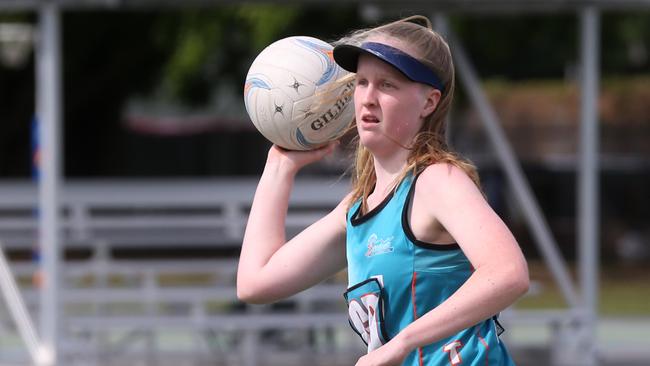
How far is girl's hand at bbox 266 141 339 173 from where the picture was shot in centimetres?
311

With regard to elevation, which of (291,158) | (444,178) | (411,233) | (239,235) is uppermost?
(239,235)

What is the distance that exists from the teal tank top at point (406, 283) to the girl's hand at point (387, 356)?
7.1 inches

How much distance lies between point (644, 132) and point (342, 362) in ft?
74.0

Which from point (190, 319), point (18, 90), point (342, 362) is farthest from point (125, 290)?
point (18, 90)

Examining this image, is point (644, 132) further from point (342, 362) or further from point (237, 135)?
point (342, 362)

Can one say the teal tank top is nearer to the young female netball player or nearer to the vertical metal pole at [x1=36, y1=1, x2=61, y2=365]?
the young female netball player

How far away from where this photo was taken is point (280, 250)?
2988 mm

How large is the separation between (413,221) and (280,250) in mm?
445

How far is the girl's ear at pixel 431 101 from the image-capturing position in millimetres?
2748

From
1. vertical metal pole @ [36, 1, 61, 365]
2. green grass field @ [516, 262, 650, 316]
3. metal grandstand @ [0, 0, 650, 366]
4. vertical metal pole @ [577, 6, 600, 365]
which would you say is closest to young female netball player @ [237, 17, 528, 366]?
metal grandstand @ [0, 0, 650, 366]

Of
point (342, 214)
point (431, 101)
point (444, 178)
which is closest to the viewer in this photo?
point (444, 178)

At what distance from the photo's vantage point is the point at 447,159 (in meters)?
2.70

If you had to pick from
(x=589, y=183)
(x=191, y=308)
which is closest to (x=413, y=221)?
(x=589, y=183)

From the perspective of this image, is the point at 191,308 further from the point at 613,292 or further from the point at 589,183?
the point at 613,292
